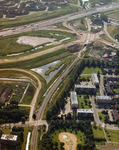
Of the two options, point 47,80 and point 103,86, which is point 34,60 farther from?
point 103,86

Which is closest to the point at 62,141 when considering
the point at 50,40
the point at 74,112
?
the point at 74,112

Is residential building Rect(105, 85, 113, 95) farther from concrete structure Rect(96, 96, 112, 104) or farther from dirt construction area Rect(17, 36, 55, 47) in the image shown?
dirt construction area Rect(17, 36, 55, 47)

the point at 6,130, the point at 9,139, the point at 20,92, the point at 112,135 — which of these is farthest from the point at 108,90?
the point at 9,139

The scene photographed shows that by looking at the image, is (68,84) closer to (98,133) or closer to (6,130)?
(98,133)

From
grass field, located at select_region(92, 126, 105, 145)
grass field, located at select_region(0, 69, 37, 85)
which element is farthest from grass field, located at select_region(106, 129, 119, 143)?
Answer: grass field, located at select_region(0, 69, 37, 85)

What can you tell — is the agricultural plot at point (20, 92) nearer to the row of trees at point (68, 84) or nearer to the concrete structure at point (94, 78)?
the row of trees at point (68, 84)

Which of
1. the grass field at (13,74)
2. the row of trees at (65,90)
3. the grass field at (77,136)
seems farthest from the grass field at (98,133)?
the grass field at (13,74)
